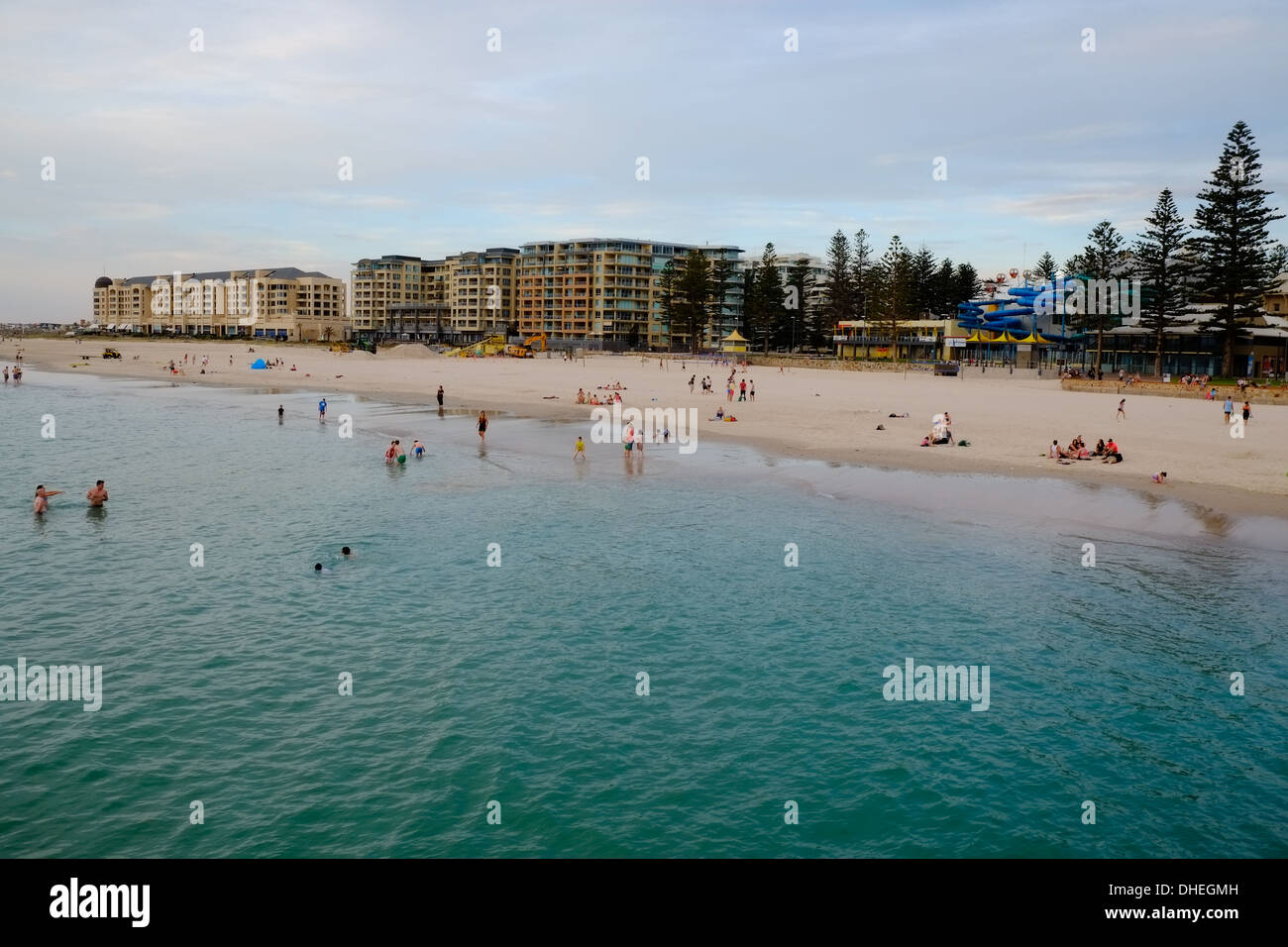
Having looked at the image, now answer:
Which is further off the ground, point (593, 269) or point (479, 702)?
point (593, 269)

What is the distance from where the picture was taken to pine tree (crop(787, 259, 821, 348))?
443 ft

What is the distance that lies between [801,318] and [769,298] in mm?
11942

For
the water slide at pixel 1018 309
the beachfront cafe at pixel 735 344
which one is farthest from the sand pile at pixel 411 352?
the water slide at pixel 1018 309

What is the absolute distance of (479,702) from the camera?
15539 millimetres

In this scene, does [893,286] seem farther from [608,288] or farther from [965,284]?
[608,288]

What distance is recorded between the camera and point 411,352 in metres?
132

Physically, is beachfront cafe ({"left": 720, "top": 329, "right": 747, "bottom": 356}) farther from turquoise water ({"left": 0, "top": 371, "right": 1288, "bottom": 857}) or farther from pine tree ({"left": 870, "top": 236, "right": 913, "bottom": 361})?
turquoise water ({"left": 0, "top": 371, "right": 1288, "bottom": 857})

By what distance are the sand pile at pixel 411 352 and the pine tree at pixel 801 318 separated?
53.4m

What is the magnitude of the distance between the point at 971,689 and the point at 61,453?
4139cm

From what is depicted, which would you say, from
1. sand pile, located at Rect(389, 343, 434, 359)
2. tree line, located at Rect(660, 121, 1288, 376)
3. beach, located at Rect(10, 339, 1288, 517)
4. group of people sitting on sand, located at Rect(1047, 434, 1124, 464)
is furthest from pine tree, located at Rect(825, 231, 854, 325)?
group of people sitting on sand, located at Rect(1047, 434, 1124, 464)

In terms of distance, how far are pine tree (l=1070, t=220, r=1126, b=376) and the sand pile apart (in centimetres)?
8265
